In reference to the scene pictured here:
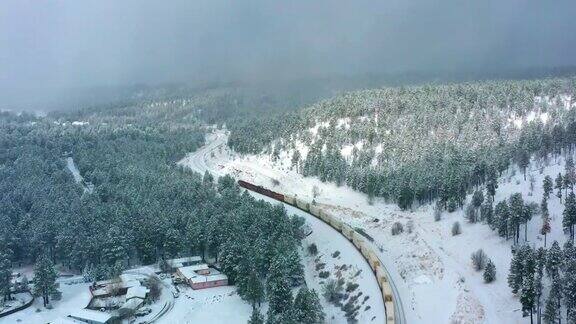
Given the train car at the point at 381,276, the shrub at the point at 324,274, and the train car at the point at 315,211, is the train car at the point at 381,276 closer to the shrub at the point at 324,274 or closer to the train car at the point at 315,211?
the shrub at the point at 324,274

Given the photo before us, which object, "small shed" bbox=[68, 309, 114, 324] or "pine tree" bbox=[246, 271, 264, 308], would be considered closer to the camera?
"small shed" bbox=[68, 309, 114, 324]

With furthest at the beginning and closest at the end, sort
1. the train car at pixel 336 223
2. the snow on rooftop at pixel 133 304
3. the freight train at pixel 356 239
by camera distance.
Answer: the train car at pixel 336 223 < the snow on rooftop at pixel 133 304 < the freight train at pixel 356 239

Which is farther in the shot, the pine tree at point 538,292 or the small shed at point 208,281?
the small shed at point 208,281

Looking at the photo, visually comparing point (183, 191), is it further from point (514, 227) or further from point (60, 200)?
point (514, 227)

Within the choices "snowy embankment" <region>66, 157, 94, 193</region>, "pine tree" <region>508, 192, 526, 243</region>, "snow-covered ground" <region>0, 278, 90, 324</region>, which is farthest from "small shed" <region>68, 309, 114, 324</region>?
"snowy embankment" <region>66, 157, 94, 193</region>

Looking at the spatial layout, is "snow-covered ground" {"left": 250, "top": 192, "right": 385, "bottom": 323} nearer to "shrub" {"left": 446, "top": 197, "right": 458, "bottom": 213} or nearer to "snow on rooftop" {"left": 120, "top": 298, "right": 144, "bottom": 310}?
"shrub" {"left": 446, "top": 197, "right": 458, "bottom": 213}

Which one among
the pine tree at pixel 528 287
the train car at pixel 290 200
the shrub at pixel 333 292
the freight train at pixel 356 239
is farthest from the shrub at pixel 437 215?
the pine tree at pixel 528 287

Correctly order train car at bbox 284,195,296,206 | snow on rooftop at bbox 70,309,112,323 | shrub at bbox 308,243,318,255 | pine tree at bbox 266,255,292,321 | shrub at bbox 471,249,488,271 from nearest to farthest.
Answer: pine tree at bbox 266,255,292,321
snow on rooftop at bbox 70,309,112,323
shrub at bbox 471,249,488,271
shrub at bbox 308,243,318,255
train car at bbox 284,195,296,206
